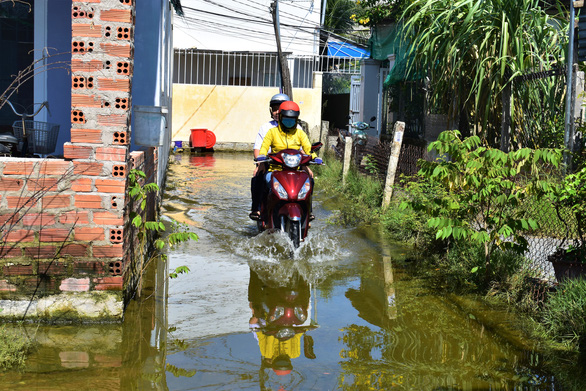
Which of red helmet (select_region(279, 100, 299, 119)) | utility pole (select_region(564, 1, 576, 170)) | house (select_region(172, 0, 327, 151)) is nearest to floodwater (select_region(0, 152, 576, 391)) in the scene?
red helmet (select_region(279, 100, 299, 119))

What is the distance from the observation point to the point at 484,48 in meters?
9.47

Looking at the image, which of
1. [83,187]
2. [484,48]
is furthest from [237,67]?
[83,187]

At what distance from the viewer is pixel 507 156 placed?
222 inches

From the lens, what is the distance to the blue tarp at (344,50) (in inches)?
1154

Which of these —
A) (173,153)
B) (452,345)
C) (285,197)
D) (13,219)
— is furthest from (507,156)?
(173,153)

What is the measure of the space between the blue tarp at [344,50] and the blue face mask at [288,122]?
860 inches

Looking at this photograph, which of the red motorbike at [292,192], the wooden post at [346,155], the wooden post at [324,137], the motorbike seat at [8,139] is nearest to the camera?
the motorbike seat at [8,139]

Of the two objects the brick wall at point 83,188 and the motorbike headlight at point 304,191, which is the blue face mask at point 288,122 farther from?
the brick wall at point 83,188

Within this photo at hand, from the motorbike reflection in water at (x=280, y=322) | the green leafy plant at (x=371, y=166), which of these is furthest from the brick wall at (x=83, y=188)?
the green leafy plant at (x=371, y=166)

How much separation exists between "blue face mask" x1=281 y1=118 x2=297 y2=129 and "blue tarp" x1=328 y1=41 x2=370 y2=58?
21.8 meters

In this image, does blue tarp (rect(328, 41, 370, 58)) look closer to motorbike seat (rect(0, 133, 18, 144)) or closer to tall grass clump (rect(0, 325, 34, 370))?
motorbike seat (rect(0, 133, 18, 144))

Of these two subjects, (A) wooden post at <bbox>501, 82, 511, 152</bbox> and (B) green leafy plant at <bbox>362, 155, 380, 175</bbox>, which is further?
(B) green leafy plant at <bbox>362, 155, 380, 175</bbox>

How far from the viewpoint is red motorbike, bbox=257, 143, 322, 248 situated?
24.5 feet

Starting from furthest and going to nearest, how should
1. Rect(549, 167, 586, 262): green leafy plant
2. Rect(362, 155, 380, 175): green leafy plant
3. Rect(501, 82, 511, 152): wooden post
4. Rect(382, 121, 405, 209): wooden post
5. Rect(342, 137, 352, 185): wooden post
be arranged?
Rect(342, 137, 352, 185): wooden post < Rect(362, 155, 380, 175): green leafy plant < Rect(382, 121, 405, 209): wooden post < Rect(501, 82, 511, 152): wooden post < Rect(549, 167, 586, 262): green leafy plant
